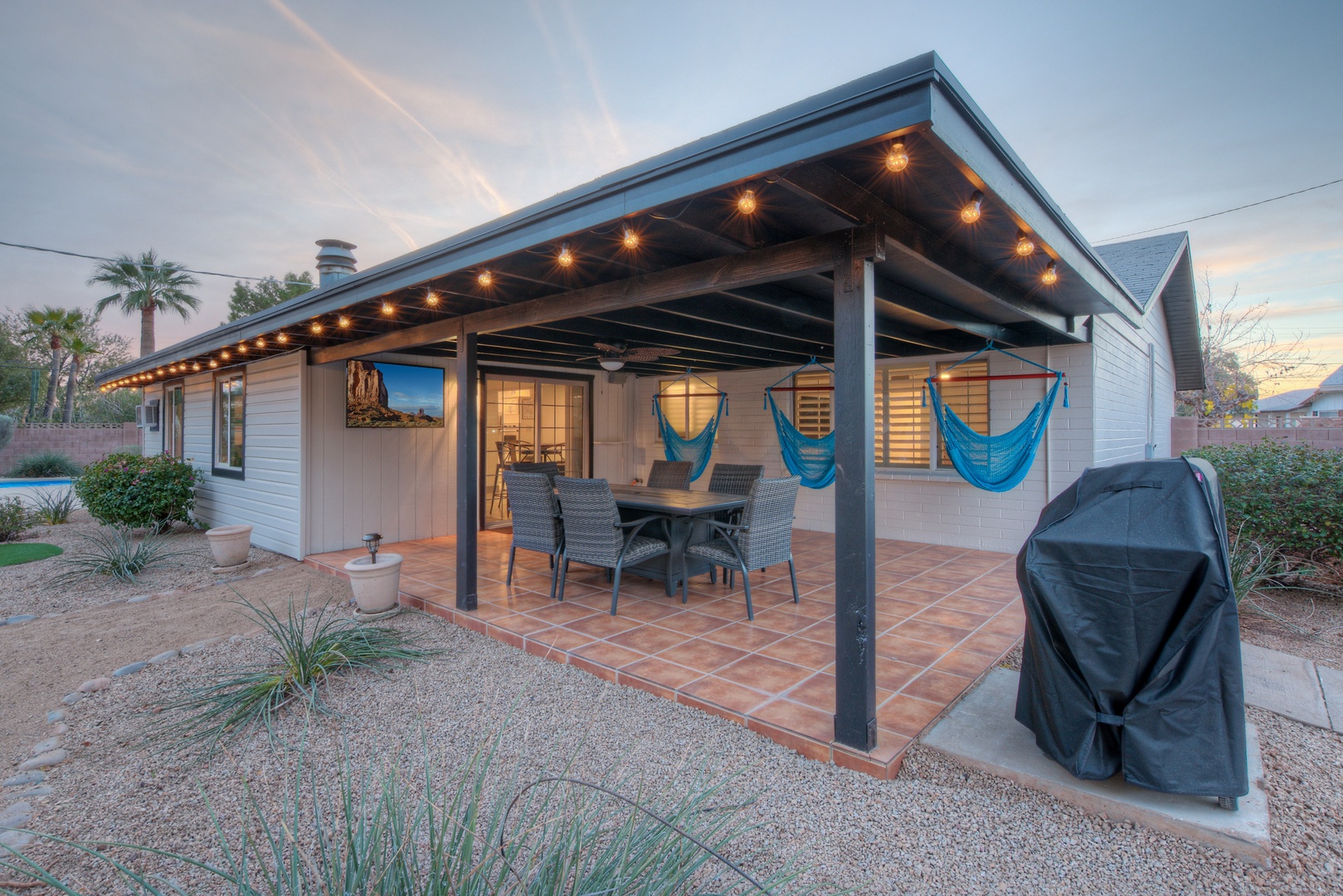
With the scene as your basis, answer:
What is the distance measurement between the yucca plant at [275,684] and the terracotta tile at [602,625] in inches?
31.5

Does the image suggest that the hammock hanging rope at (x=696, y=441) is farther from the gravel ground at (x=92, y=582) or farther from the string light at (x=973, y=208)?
the string light at (x=973, y=208)

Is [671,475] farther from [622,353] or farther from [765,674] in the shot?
[765,674]

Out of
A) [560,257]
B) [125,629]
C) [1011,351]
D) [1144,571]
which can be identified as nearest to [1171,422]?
[1011,351]

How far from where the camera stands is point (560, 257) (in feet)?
8.30

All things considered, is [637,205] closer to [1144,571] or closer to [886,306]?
[1144,571]

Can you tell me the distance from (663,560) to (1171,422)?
9150mm

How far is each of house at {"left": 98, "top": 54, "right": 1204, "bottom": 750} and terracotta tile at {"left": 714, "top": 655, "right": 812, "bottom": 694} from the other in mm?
557

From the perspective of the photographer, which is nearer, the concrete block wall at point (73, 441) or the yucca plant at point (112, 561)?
the yucca plant at point (112, 561)

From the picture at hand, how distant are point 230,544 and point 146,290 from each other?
16473mm

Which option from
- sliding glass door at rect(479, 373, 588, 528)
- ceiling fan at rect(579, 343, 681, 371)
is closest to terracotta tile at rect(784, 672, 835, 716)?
ceiling fan at rect(579, 343, 681, 371)

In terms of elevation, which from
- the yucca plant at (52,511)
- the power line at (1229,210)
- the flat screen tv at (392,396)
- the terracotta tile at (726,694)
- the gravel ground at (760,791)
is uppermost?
the power line at (1229,210)

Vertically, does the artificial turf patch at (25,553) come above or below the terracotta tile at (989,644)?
above

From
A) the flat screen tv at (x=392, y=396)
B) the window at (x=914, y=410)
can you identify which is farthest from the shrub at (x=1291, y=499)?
the flat screen tv at (x=392, y=396)

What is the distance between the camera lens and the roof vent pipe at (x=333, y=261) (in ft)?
19.4
